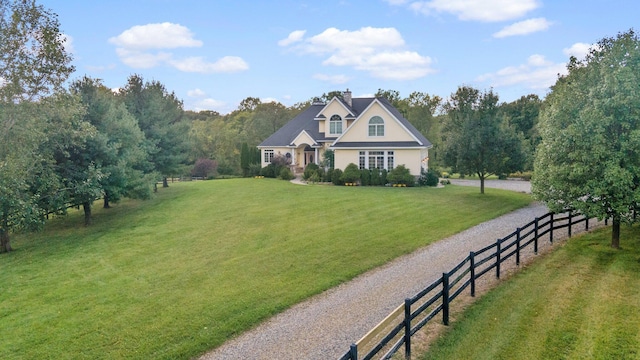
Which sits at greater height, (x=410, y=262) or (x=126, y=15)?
(x=126, y=15)

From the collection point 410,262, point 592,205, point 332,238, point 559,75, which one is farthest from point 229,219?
point 559,75

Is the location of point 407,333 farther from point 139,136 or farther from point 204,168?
point 204,168

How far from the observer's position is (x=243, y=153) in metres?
42.6

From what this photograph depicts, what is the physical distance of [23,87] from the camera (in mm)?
16203

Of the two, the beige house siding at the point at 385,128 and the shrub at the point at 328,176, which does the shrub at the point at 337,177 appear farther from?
the beige house siding at the point at 385,128

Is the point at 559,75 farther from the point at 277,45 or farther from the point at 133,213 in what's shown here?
the point at 133,213

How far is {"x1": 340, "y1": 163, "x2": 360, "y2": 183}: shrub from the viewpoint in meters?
32.0

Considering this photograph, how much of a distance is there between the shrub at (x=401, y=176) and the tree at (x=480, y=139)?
489 centimetres

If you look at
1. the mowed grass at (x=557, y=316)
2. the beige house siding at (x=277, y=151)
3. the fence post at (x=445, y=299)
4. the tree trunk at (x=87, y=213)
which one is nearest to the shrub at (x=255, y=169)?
the beige house siding at (x=277, y=151)

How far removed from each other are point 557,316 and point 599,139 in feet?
20.9

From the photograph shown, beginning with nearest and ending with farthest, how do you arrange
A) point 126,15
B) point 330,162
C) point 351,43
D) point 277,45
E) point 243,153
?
point 126,15
point 277,45
point 351,43
point 330,162
point 243,153

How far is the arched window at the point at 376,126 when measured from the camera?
3328cm

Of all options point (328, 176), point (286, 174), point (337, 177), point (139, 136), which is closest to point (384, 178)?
point (337, 177)

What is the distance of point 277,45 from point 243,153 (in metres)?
15.1
